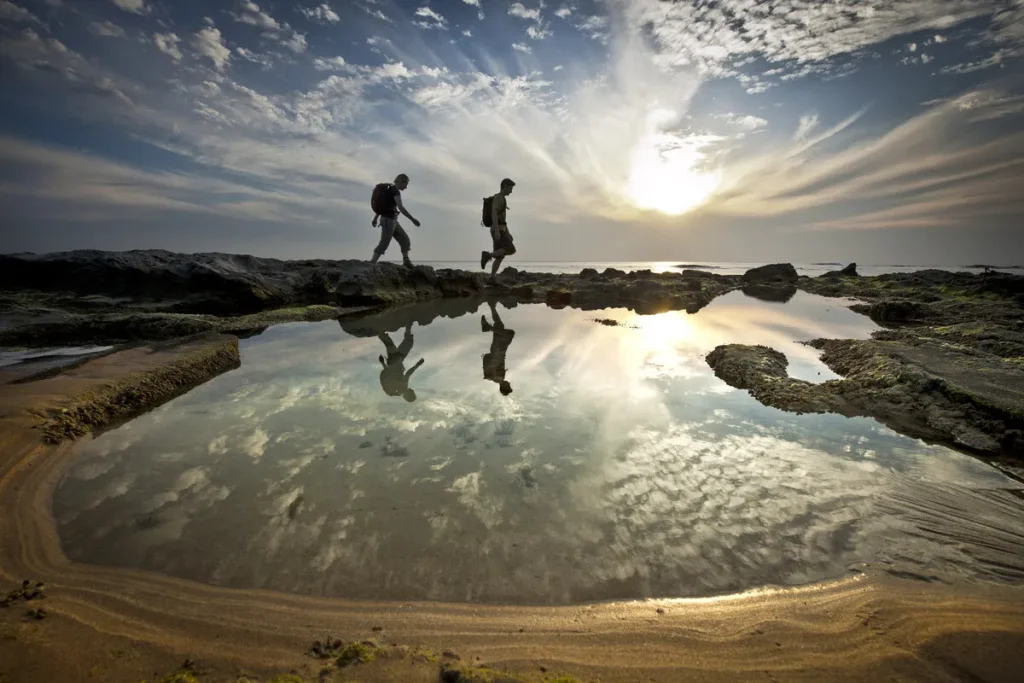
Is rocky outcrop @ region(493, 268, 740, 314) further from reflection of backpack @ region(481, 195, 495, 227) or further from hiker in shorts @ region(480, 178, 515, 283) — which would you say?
reflection of backpack @ region(481, 195, 495, 227)

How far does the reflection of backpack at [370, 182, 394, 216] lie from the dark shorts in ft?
16.3

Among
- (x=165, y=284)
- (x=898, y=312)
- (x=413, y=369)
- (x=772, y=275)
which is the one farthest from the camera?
(x=772, y=275)

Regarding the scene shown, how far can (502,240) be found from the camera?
2050 centimetres

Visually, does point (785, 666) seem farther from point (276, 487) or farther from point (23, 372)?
point (23, 372)

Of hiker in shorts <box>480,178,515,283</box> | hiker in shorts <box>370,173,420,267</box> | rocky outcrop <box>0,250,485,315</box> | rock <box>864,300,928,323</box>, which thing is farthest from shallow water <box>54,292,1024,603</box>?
rock <box>864,300,928,323</box>

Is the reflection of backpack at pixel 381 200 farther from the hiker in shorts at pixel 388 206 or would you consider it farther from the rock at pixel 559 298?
the rock at pixel 559 298

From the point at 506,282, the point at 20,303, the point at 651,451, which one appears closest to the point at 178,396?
the point at 651,451

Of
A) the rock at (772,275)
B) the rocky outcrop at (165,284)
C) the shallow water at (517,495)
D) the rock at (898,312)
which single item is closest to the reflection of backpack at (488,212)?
the rocky outcrop at (165,284)

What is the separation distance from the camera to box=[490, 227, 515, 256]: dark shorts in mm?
19922

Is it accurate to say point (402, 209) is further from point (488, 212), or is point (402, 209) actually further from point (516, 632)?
point (516, 632)

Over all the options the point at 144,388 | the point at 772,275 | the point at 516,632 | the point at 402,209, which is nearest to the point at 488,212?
the point at 402,209

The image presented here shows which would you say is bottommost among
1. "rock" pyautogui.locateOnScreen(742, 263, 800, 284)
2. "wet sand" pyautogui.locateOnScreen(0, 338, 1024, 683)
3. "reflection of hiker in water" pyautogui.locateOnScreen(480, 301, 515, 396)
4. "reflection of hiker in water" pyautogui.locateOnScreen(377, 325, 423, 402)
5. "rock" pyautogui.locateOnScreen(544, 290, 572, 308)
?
"wet sand" pyautogui.locateOnScreen(0, 338, 1024, 683)

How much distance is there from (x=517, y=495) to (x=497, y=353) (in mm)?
5441

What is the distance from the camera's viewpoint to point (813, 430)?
16.6 ft
